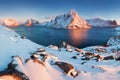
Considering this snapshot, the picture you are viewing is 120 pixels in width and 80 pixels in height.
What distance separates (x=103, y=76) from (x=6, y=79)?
10895 mm

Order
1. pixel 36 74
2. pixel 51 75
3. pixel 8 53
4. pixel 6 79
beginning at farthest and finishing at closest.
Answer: pixel 8 53
pixel 51 75
pixel 36 74
pixel 6 79

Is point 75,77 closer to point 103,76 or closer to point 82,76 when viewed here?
point 82,76

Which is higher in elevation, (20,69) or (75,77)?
(20,69)

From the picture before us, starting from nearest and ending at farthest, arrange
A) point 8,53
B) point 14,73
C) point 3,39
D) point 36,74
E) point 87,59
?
1. point 14,73
2. point 36,74
3. point 8,53
4. point 3,39
5. point 87,59

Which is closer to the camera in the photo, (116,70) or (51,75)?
(51,75)

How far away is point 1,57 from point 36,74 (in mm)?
4347

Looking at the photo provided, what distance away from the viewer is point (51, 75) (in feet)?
73.3

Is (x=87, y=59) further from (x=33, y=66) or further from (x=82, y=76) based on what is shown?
(x=33, y=66)

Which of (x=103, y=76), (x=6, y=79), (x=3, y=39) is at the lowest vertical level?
(x=103, y=76)

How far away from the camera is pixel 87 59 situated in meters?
32.0

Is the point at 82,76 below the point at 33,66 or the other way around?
below

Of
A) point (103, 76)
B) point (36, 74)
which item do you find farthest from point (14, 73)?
point (103, 76)

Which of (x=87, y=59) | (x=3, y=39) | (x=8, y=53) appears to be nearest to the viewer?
(x=8, y=53)

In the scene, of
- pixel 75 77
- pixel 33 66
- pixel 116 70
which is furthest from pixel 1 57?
pixel 116 70
